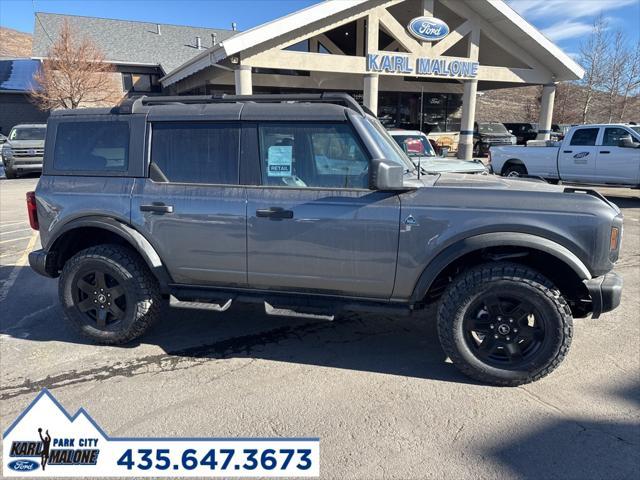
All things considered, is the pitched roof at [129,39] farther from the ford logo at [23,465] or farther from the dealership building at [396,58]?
the ford logo at [23,465]

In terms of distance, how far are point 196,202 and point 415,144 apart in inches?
277

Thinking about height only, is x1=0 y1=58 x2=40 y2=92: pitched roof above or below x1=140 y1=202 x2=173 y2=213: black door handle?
above

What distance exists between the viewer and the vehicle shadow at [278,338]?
3.68m

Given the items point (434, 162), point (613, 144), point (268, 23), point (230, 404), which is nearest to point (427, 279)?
point (230, 404)

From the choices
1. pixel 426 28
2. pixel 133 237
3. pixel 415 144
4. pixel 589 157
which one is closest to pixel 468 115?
pixel 426 28

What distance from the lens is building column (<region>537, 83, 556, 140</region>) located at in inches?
770

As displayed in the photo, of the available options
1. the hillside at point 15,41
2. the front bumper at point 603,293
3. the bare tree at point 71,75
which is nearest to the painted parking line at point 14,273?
the front bumper at point 603,293

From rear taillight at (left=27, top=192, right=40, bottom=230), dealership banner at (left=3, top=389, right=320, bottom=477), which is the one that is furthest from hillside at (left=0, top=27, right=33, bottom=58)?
dealership banner at (left=3, top=389, right=320, bottom=477)

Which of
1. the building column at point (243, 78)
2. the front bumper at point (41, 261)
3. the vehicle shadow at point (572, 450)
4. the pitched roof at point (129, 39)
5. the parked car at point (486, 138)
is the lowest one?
the vehicle shadow at point (572, 450)

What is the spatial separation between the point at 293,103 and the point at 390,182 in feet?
3.56

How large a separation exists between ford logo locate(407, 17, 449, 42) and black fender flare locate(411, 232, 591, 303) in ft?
50.5

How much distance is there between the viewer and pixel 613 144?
1132 cm

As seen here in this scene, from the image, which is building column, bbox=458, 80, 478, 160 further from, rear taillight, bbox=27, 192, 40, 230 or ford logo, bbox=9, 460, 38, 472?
ford logo, bbox=9, 460, 38, 472

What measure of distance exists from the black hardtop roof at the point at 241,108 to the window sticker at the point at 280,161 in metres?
0.22
